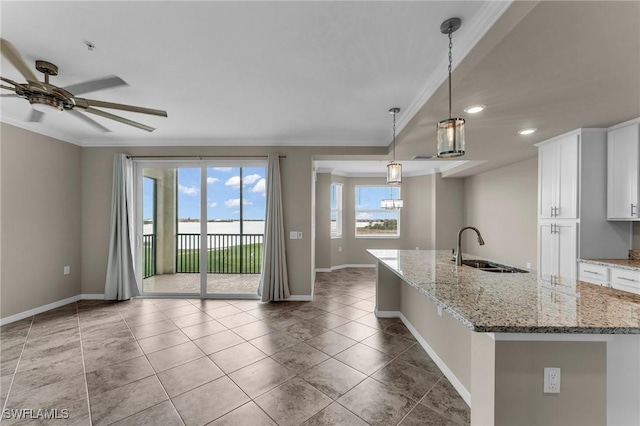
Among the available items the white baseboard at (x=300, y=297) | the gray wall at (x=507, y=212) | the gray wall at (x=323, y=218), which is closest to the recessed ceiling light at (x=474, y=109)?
the gray wall at (x=507, y=212)

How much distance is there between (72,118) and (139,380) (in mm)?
3392

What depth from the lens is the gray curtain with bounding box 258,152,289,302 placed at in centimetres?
425

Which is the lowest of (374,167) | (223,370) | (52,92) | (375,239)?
(223,370)

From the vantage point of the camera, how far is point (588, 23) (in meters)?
1.38

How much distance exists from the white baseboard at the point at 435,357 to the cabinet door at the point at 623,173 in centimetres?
256

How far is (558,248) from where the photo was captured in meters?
3.29

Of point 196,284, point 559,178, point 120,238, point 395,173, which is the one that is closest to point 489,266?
point 395,173

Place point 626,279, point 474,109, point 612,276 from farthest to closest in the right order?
point 612,276 < point 626,279 < point 474,109

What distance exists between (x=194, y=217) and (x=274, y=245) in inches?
59.7

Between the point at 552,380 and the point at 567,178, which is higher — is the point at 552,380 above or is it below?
below

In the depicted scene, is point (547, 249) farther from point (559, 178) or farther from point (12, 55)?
point (12, 55)

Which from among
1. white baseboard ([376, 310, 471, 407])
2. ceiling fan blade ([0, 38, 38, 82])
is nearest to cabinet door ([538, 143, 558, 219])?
white baseboard ([376, 310, 471, 407])

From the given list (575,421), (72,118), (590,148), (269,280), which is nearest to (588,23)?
(575,421)

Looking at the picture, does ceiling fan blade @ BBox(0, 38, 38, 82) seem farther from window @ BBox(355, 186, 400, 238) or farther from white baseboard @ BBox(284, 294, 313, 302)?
window @ BBox(355, 186, 400, 238)
